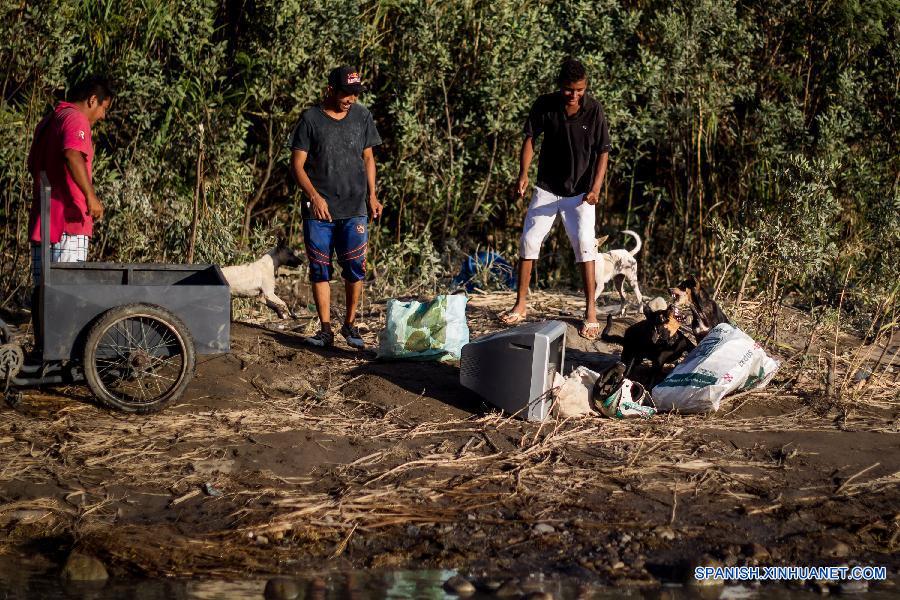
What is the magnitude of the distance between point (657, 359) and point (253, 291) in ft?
10.8

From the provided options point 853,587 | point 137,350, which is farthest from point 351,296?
point 853,587

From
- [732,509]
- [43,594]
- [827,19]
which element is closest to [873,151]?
[827,19]

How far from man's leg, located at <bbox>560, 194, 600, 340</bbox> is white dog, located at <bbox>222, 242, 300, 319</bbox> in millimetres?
2383

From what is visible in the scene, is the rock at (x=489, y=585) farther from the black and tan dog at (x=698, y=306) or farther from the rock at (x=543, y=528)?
the black and tan dog at (x=698, y=306)

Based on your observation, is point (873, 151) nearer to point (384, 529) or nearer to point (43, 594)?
point (384, 529)

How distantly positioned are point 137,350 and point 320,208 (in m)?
1.77

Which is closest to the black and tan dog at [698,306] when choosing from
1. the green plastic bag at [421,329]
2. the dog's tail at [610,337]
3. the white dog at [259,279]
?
the dog's tail at [610,337]

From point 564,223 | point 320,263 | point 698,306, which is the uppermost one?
point 564,223

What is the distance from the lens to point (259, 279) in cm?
886

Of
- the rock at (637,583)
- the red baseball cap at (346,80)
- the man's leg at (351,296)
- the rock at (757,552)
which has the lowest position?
the rock at (637,583)

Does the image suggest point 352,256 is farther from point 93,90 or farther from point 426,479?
point 426,479

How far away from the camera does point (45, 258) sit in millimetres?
6344

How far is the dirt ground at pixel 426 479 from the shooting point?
497 centimetres

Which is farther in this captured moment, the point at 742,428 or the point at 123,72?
the point at 123,72
